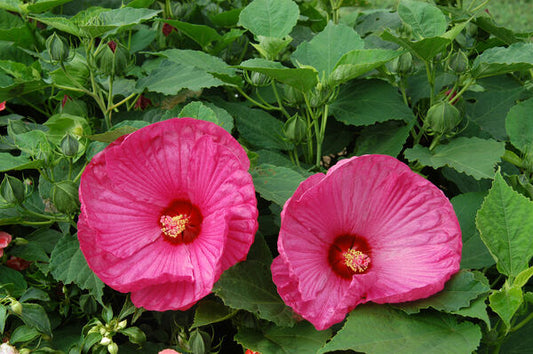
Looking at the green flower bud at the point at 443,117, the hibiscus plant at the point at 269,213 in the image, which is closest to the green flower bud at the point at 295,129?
the hibiscus plant at the point at 269,213

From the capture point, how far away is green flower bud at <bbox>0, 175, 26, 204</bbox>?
2.93ft

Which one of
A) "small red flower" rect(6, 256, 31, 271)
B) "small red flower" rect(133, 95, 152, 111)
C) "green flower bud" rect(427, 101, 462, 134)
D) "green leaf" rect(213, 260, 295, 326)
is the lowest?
"small red flower" rect(6, 256, 31, 271)

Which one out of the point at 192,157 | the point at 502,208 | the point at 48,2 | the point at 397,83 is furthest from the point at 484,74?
the point at 48,2

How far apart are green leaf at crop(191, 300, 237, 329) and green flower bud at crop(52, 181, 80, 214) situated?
261 millimetres

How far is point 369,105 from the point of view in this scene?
1.07m

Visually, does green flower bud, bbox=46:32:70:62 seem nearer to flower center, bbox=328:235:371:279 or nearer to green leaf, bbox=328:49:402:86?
green leaf, bbox=328:49:402:86

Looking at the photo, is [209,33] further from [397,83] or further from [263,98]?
[397,83]

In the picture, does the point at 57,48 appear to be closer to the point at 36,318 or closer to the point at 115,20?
the point at 115,20

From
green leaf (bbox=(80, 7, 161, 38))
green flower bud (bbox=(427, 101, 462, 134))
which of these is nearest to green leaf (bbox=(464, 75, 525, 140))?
green flower bud (bbox=(427, 101, 462, 134))

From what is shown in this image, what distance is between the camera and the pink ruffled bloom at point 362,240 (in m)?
0.75

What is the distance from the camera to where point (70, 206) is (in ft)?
2.87

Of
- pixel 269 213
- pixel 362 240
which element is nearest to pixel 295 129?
pixel 269 213

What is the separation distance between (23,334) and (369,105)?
0.74 meters

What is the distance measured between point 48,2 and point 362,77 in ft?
2.14
